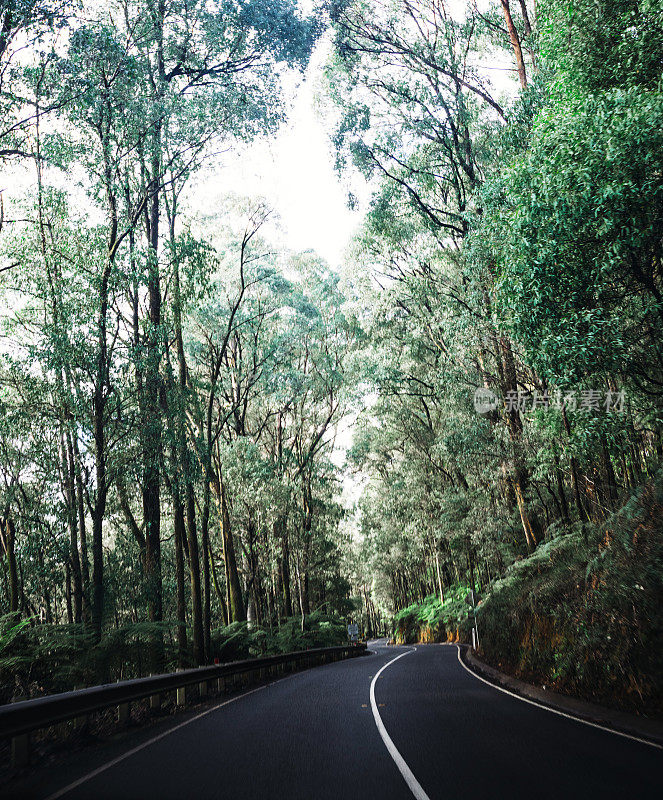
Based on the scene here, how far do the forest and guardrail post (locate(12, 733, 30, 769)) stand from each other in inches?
146

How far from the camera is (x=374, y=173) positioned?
21.3 m

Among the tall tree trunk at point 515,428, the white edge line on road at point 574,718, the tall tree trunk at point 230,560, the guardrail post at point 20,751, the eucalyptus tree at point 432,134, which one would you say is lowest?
the white edge line on road at point 574,718

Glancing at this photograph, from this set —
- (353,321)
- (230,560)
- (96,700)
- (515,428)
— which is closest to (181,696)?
(96,700)

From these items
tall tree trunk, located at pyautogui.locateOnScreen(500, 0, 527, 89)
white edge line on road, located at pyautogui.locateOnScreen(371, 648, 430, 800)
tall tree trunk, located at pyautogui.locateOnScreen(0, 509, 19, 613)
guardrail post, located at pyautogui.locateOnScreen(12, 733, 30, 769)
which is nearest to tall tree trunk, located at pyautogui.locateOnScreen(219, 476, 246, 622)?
tall tree trunk, located at pyautogui.locateOnScreen(0, 509, 19, 613)

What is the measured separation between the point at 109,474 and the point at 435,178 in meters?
14.7

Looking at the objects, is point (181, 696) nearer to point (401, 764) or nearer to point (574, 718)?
point (401, 764)

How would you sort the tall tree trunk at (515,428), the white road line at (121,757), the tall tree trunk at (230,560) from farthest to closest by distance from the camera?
1. the tall tree trunk at (230,560)
2. the tall tree trunk at (515,428)
3. the white road line at (121,757)

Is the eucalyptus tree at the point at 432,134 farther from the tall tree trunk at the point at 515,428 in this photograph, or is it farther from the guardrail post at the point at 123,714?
the guardrail post at the point at 123,714

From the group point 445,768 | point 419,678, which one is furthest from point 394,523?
point 445,768

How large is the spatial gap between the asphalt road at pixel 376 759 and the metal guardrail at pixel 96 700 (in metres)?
0.54

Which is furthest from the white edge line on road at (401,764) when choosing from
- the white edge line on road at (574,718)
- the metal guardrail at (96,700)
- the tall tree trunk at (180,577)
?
the tall tree trunk at (180,577)

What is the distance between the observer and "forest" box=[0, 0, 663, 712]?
10062 millimetres

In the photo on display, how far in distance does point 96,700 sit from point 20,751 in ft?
5.18

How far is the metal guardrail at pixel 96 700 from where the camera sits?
6645mm
